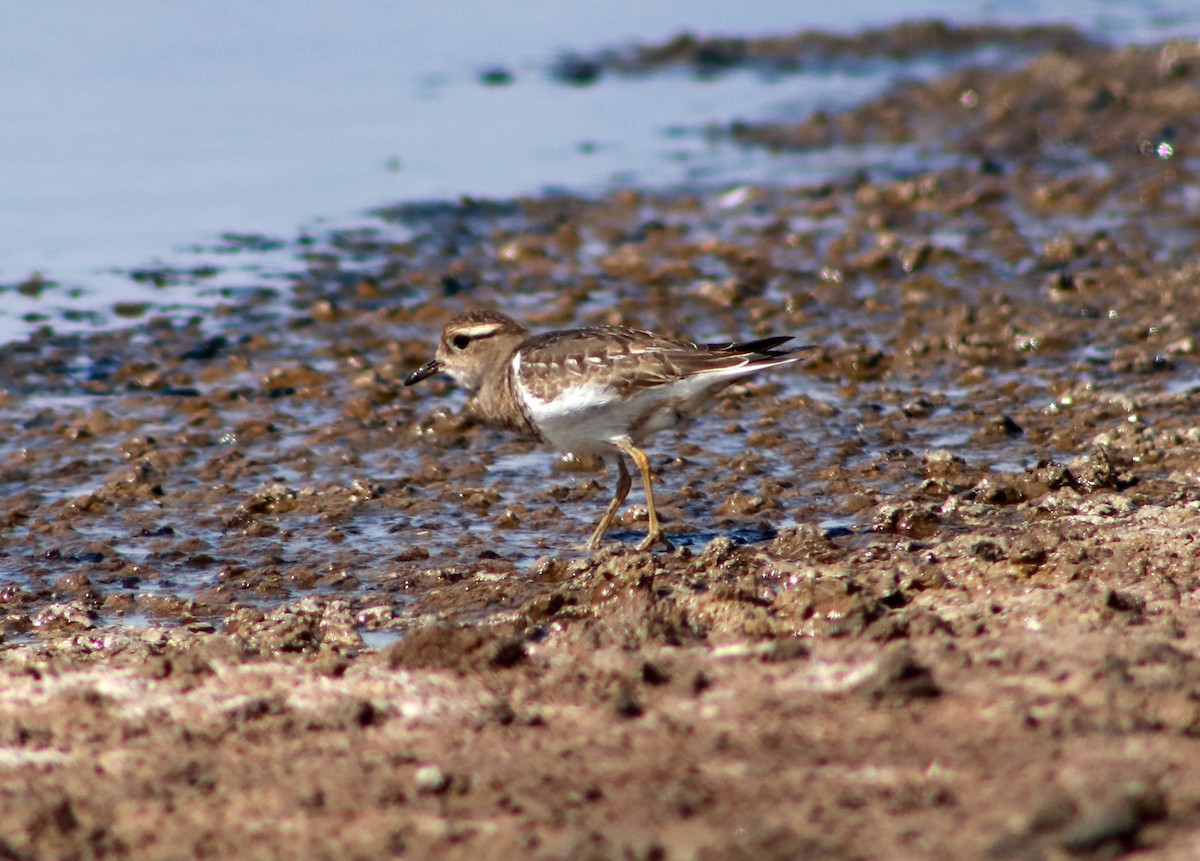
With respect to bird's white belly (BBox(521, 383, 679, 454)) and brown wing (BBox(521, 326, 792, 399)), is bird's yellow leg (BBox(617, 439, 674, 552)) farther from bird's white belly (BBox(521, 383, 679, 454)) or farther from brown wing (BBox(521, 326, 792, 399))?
brown wing (BBox(521, 326, 792, 399))

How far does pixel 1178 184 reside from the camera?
14.3 metres

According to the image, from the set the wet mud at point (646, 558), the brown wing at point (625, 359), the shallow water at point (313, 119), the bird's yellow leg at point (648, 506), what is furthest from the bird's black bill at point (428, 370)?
the shallow water at point (313, 119)

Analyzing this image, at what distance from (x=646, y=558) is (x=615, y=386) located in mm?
1189

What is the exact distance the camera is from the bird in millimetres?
7273

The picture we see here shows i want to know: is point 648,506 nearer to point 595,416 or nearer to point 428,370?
point 595,416

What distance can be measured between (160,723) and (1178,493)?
4.71m

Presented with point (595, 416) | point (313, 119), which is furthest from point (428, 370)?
point (313, 119)

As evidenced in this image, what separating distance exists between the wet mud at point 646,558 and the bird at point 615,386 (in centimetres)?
45

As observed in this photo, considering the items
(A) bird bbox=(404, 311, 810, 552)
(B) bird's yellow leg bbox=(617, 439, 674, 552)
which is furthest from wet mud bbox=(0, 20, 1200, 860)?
(A) bird bbox=(404, 311, 810, 552)

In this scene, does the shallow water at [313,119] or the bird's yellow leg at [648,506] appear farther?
the shallow water at [313,119]

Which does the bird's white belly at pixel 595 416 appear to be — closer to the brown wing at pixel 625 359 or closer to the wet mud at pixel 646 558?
the brown wing at pixel 625 359

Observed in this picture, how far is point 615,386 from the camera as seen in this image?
727cm

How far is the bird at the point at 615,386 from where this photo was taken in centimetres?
727

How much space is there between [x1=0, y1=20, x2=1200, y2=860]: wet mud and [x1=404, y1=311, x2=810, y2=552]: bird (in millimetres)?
449
